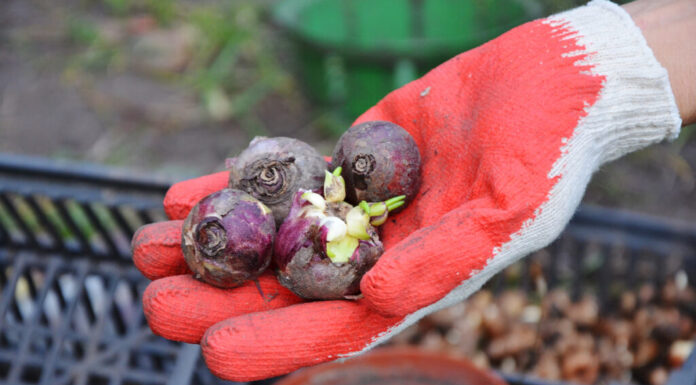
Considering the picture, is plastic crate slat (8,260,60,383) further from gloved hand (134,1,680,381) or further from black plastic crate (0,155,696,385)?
gloved hand (134,1,680,381)

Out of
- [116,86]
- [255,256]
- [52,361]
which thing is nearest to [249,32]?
[116,86]

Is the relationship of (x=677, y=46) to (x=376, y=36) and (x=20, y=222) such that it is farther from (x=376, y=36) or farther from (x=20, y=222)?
(x=376, y=36)

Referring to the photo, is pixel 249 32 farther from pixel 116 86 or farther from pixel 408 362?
pixel 408 362

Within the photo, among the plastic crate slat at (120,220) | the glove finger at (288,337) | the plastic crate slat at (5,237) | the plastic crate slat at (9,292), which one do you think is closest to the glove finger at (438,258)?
the glove finger at (288,337)

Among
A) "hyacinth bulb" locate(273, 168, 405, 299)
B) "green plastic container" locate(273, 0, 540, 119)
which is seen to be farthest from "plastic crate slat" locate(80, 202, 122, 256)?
"green plastic container" locate(273, 0, 540, 119)

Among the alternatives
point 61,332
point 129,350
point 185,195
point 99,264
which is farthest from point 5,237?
point 185,195

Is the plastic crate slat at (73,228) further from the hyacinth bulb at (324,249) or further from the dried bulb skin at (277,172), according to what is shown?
the hyacinth bulb at (324,249)
